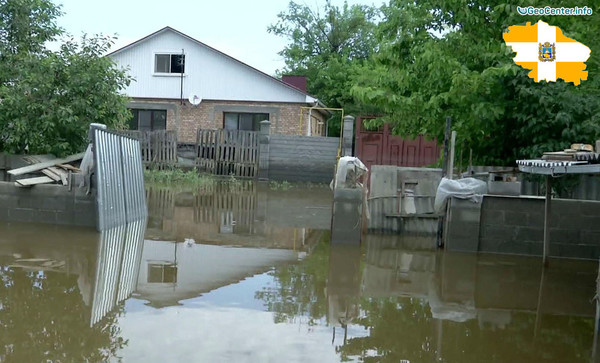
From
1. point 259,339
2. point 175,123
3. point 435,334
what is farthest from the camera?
point 175,123

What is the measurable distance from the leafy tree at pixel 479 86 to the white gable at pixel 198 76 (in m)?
14.2

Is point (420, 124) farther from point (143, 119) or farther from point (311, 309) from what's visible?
point (143, 119)

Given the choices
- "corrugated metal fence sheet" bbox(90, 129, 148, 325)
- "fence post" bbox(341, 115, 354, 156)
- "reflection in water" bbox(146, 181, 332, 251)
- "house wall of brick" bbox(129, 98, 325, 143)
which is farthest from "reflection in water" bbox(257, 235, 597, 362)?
"house wall of brick" bbox(129, 98, 325, 143)

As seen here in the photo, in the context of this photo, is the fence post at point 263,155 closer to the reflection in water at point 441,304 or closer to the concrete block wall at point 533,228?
the reflection in water at point 441,304

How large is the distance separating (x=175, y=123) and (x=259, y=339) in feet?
76.6

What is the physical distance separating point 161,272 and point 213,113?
66.8ft

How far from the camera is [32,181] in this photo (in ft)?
36.1

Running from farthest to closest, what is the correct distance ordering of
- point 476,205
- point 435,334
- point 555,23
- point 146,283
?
point 555,23, point 476,205, point 146,283, point 435,334

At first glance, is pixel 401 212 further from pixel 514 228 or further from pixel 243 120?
pixel 243 120

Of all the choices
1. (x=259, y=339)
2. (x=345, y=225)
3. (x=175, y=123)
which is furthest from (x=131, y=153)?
(x=175, y=123)

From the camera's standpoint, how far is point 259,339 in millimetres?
5570

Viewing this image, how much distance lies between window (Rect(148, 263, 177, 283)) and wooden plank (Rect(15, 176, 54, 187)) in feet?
12.0

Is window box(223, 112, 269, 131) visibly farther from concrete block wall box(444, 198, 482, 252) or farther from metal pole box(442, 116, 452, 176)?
concrete block wall box(444, 198, 482, 252)

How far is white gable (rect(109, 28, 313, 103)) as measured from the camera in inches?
1089
